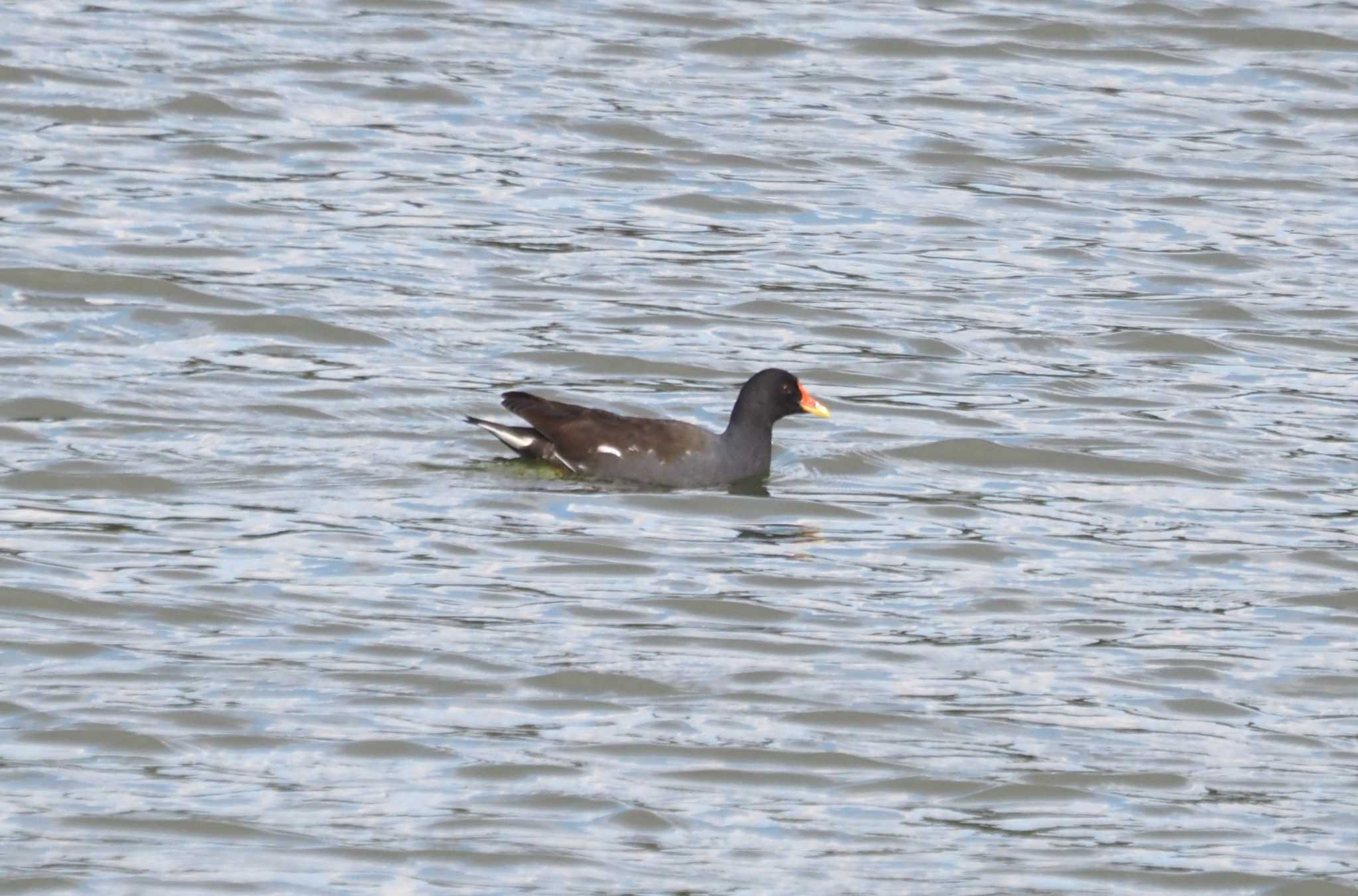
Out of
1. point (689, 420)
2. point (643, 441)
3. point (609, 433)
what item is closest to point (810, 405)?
point (689, 420)

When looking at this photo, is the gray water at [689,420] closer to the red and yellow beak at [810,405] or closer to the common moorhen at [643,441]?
the common moorhen at [643,441]

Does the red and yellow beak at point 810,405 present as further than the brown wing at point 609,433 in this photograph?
Yes

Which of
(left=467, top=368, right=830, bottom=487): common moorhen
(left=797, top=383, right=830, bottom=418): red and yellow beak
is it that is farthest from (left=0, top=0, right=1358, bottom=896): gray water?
(left=797, top=383, right=830, bottom=418): red and yellow beak

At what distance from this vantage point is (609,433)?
13586mm

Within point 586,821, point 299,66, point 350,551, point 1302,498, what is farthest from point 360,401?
point 299,66

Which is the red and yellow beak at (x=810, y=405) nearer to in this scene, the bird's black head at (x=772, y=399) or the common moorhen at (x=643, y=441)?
the bird's black head at (x=772, y=399)

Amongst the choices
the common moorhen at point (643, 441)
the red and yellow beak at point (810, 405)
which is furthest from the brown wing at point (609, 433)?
the red and yellow beak at point (810, 405)

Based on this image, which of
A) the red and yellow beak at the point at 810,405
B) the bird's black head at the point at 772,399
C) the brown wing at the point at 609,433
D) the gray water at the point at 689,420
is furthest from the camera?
the red and yellow beak at the point at 810,405

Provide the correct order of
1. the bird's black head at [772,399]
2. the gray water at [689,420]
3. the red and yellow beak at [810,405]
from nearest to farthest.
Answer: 1. the gray water at [689,420]
2. the bird's black head at [772,399]
3. the red and yellow beak at [810,405]

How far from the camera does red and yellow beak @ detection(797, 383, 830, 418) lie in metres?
14.2

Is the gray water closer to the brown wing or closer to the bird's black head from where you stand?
the brown wing

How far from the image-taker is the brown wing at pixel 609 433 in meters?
13.6

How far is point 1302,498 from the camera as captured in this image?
44.7 ft

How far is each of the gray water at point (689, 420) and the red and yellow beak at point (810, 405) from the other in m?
0.32
